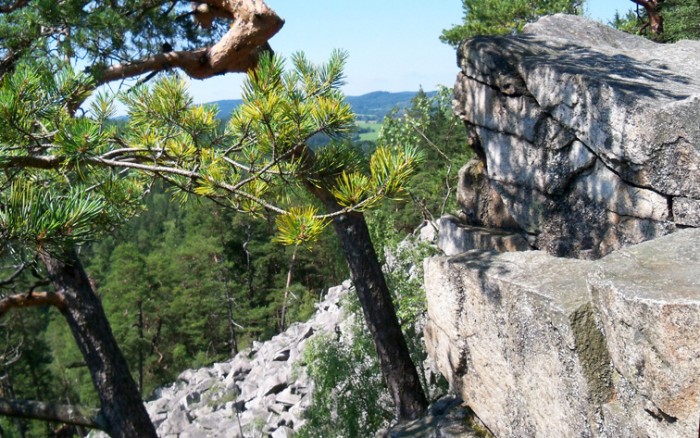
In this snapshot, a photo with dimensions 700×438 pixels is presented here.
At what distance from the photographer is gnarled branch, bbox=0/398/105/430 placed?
15.3 feet

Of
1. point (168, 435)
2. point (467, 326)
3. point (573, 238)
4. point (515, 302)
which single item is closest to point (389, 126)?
point (573, 238)

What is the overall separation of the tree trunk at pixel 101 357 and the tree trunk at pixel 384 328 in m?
2.25

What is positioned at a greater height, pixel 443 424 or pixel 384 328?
pixel 384 328

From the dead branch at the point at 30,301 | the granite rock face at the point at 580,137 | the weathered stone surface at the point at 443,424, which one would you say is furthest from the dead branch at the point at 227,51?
the weathered stone surface at the point at 443,424

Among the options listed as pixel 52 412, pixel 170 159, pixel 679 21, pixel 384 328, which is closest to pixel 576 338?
pixel 170 159

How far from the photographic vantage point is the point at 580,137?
4672 mm

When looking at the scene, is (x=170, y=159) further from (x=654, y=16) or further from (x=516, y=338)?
(x=654, y=16)

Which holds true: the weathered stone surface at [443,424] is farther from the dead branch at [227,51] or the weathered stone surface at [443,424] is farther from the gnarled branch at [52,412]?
the dead branch at [227,51]

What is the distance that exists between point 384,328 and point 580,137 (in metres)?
2.38

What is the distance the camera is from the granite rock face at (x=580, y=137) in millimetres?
4129

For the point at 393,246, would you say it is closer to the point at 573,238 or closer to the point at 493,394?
the point at 573,238

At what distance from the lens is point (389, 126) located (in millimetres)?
8695

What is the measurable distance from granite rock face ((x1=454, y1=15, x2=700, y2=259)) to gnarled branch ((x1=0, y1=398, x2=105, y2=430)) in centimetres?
399

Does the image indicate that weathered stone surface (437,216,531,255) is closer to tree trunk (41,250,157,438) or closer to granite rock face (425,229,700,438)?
granite rock face (425,229,700,438)
